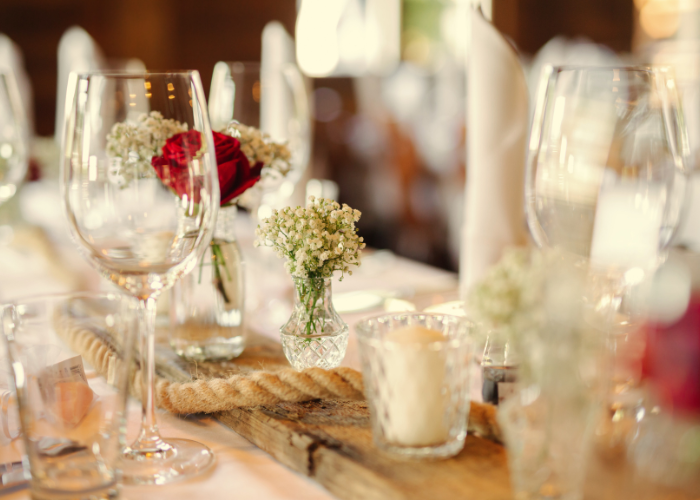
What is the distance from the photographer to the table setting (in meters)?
0.56

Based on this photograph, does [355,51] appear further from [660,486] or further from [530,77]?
[660,486]

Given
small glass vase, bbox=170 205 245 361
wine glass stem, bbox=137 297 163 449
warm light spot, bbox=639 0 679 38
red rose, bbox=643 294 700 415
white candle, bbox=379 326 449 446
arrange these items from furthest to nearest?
warm light spot, bbox=639 0 679 38 → small glass vase, bbox=170 205 245 361 → wine glass stem, bbox=137 297 163 449 → white candle, bbox=379 326 449 446 → red rose, bbox=643 294 700 415

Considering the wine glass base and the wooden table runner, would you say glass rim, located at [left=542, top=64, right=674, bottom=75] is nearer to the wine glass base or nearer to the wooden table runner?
the wooden table runner

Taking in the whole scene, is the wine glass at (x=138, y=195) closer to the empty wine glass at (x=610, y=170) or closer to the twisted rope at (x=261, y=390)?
the twisted rope at (x=261, y=390)

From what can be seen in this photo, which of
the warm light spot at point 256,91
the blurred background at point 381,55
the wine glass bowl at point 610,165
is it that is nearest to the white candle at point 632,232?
the wine glass bowl at point 610,165

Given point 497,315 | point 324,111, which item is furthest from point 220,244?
point 324,111

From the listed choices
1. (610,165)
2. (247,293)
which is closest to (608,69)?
(610,165)

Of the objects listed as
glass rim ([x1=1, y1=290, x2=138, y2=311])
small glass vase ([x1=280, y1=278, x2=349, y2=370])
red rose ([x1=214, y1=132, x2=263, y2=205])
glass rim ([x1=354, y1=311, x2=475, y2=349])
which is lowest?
small glass vase ([x1=280, y1=278, x2=349, y2=370])

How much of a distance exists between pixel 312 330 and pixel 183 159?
28 centimetres

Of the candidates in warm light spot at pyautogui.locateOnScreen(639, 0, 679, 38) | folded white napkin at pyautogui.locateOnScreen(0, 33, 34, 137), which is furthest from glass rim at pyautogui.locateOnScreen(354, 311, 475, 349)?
warm light spot at pyautogui.locateOnScreen(639, 0, 679, 38)

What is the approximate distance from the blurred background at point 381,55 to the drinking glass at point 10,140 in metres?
0.93

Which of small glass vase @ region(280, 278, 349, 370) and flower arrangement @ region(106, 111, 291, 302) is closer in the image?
flower arrangement @ region(106, 111, 291, 302)

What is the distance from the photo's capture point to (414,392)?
2.09 feet

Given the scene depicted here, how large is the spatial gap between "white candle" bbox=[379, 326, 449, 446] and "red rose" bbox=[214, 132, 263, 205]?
393mm
